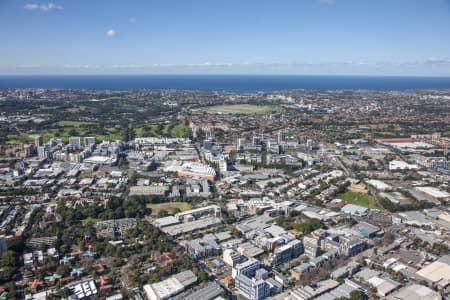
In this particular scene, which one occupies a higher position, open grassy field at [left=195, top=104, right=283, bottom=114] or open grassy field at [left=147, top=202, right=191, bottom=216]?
open grassy field at [left=195, top=104, right=283, bottom=114]

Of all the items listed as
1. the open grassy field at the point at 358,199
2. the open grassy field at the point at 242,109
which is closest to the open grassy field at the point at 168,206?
the open grassy field at the point at 358,199

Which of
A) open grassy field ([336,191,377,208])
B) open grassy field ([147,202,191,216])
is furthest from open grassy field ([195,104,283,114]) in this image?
open grassy field ([147,202,191,216])

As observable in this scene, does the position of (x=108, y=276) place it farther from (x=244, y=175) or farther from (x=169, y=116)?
(x=169, y=116)

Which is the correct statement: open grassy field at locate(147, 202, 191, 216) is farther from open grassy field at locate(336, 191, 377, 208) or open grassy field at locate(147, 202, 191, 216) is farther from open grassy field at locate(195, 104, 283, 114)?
open grassy field at locate(195, 104, 283, 114)

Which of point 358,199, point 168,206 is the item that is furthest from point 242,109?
point 168,206

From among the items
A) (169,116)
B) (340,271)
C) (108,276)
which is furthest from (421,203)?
(169,116)

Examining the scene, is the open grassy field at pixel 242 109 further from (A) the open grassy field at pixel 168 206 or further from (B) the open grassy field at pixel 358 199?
(A) the open grassy field at pixel 168 206

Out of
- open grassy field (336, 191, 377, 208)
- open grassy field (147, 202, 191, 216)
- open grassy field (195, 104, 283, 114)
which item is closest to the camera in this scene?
open grassy field (147, 202, 191, 216)
